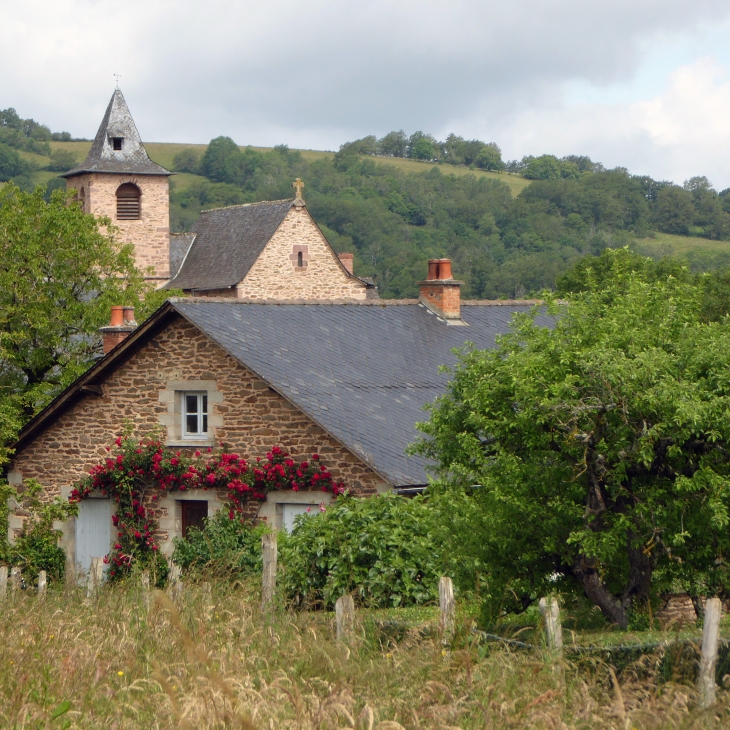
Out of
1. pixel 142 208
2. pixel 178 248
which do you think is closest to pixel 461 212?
pixel 142 208

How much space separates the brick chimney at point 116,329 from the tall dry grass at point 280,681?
13819mm

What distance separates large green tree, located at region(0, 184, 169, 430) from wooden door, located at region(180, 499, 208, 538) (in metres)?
5.15

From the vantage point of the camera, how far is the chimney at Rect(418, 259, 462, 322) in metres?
20.5

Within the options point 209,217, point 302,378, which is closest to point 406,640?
point 302,378

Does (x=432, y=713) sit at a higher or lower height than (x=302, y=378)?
lower

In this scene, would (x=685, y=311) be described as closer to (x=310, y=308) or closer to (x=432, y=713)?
(x=432, y=713)

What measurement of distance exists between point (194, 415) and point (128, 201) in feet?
109

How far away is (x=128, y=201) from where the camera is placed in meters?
48.8

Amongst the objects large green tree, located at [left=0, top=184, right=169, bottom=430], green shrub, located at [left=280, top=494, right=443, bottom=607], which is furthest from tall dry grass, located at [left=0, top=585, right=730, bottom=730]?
large green tree, located at [left=0, top=184, right=169, bottom=430]

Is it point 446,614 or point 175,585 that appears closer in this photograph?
point 446,614

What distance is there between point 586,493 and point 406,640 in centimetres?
296

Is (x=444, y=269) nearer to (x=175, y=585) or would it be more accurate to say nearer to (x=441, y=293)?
(x=441, y=293)

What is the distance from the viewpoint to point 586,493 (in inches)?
351

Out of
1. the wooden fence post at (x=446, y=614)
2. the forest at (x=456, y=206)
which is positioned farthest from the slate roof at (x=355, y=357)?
the forest at (x=456, y=206)
